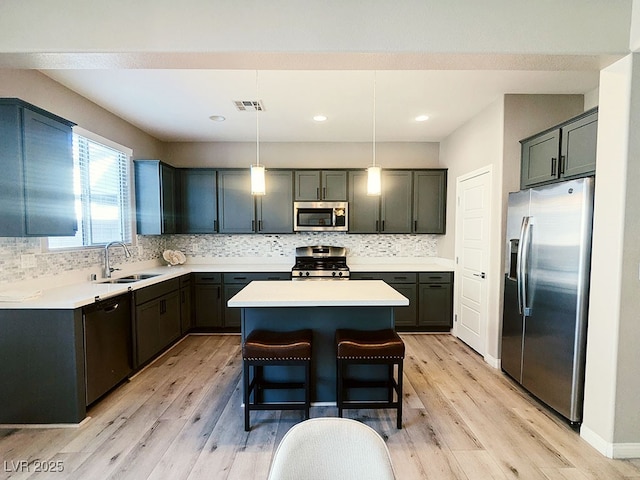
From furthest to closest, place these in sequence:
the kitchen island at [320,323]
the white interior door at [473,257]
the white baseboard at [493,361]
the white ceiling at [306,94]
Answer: the white interior door at [473,257] < the white baseboard at [493,361] < the white ceiling at [306,94] < the kitchen island at [320,323]

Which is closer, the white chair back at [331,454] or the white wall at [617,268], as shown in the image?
the white chair back at [331,454]

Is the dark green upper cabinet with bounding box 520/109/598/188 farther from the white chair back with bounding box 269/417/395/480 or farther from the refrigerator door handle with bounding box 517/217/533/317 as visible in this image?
the white chair back with bounding box 269/417/395/480

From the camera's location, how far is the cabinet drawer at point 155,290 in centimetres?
303

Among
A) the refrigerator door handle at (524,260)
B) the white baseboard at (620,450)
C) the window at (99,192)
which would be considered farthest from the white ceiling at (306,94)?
the white baseboard at (620,450)

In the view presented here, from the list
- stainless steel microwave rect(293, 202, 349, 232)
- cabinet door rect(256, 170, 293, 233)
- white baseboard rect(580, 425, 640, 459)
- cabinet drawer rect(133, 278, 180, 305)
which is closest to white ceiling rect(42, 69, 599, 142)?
cabinet door rect(256, 170, 293, 233)

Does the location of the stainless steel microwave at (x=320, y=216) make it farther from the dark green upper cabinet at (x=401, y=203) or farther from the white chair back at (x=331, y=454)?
the white chair back at (x=331, y=454)

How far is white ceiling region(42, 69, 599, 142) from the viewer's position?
2.68m

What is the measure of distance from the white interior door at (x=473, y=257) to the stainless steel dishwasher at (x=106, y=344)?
361cm

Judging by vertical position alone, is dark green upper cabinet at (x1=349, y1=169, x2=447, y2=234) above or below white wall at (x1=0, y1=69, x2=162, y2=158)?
below

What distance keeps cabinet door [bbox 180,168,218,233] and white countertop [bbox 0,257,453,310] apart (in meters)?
0.59

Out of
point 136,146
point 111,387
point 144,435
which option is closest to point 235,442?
point 144,435

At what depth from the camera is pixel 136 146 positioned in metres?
4.07

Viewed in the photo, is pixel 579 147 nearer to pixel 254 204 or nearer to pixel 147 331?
pixel 254 204

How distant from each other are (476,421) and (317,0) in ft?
9.90
